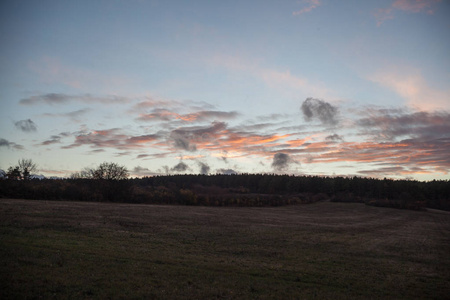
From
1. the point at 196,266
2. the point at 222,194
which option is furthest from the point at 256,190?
the point at 196,266

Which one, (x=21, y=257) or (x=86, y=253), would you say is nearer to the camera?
(x=21, y=257)

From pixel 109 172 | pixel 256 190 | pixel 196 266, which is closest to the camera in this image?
pixel 196 266

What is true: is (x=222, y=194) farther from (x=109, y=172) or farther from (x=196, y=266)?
(x=196, y=266)

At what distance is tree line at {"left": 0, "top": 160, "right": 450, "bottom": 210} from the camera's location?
279 ft

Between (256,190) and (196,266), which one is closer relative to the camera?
(196,266)

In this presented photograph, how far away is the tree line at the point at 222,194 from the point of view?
85062mm

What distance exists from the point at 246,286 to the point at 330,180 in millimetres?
175431

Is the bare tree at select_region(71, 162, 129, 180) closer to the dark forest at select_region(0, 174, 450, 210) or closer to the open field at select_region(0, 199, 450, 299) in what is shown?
the dark forest at select_region(0, 174, 450, 210)

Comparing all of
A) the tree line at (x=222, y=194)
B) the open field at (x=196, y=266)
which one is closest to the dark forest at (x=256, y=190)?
the tree line at (x=222, y=194)

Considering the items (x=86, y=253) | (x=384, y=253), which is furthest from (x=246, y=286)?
(x=384, y=253)

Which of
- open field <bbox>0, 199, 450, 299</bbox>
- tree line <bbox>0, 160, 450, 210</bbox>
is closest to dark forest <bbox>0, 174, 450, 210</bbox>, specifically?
tree line <bbox>0, 160, 450, 210</bbox>

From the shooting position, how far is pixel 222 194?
131 m

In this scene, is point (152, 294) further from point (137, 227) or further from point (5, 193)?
point (5, 193)

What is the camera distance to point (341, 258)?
89.5ft
